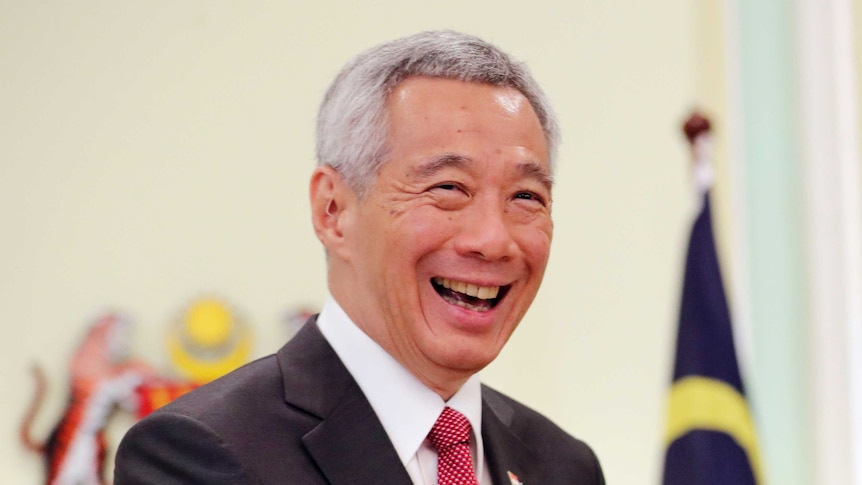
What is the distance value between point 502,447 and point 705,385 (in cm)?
47

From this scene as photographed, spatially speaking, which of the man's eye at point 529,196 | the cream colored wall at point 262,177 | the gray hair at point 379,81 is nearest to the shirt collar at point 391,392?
the gray hair at point 379,81

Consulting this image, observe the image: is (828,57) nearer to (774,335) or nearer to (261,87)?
(774,335)

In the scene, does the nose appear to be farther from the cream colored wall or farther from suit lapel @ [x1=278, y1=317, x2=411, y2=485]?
the cream colored wall

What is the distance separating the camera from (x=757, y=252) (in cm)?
438

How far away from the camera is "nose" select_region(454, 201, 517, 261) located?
2049mm

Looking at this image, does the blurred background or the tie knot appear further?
the blurred background

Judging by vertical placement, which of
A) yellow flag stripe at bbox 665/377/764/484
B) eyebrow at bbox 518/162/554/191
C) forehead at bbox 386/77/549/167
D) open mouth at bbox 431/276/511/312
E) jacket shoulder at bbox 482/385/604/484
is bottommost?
jacket shoulder at bbox 482/385/604/484

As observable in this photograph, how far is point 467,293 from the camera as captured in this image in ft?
6.89

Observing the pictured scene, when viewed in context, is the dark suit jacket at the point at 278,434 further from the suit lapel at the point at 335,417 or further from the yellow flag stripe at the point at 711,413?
the yellow flag stripe at the point at 711,413

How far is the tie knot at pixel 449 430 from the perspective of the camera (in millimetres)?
2113

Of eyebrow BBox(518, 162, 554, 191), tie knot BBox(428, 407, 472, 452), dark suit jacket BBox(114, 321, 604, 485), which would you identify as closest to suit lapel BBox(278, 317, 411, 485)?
dark suit jacket BBox(114, 321, 604, 485)

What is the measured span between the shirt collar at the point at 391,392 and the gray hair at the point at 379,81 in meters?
0.26

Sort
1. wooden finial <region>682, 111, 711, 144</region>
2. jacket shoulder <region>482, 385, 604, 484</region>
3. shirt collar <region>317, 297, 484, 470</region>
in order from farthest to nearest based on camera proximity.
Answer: jacket shoulder <region>482, 385, 604, 484</region>, shirt collar <region>317, 297, 484, 470</region>, wooden finial <region>682, 111, 711, 144</region>

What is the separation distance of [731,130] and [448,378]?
2.62 metres
